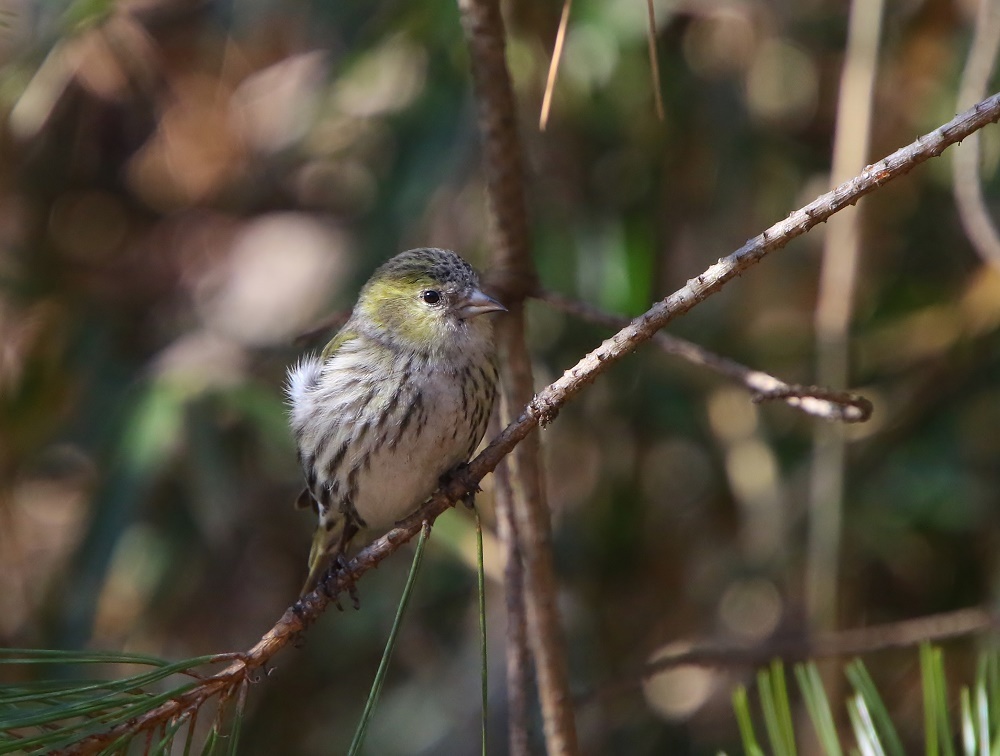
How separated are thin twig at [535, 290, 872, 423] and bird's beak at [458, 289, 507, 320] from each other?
0.66 feet

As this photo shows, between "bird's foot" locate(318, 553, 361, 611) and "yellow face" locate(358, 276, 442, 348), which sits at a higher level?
"yellow face" locate(358, 276, 442, 348)

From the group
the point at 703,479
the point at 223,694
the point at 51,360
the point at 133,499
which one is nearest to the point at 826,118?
the point at 703,479

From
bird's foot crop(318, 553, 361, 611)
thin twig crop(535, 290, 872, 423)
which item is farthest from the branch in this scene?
thin twig crop(535, 290, 872, 423)

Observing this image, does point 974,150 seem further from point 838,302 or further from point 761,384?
point 761,384

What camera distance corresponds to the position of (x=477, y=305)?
2.46m

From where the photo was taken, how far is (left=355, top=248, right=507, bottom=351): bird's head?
2.59 metres

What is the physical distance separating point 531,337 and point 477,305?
3.93 feet

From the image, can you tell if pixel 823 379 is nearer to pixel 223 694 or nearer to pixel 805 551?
pixel 805 551

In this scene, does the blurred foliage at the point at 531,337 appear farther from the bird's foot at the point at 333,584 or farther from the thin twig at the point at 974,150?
the bird's foot at the point at 333,584

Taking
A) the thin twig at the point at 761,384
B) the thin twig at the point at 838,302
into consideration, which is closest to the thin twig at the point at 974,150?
the thin twig at the point at 838,302

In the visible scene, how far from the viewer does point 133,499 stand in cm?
333

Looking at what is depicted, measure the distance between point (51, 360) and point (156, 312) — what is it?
1.95 ft

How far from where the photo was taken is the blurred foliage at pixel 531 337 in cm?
345

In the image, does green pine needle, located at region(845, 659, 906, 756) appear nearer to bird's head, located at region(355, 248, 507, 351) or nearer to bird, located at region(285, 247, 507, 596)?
bird, located at region(285, 247, 507, 596)
